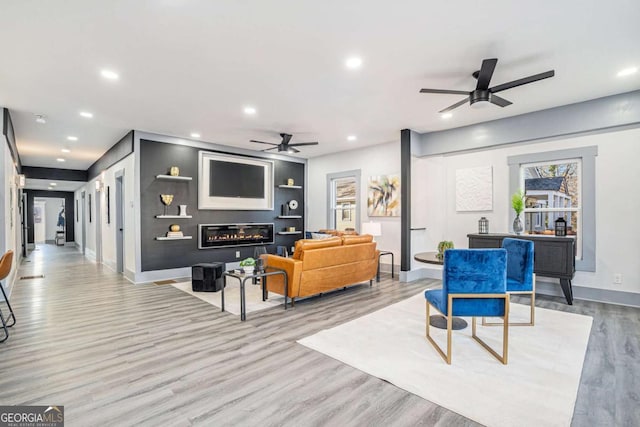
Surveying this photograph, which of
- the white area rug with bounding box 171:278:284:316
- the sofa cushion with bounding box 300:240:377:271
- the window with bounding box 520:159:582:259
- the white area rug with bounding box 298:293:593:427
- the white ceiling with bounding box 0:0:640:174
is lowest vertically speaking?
the white area rug with bounding box 298:293:593:427

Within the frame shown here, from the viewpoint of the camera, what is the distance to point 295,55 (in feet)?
10.5

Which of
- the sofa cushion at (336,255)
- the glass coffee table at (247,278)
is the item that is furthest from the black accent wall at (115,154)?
the sofa cushion at (336,255)

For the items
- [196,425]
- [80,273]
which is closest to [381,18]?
[196,425]

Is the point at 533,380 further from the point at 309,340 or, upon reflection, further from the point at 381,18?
Result: the point at 381,18

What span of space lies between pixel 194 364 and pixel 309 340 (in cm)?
108

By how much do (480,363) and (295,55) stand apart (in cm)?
333

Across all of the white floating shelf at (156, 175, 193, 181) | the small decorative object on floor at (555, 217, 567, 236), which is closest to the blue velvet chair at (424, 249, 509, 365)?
the small decorative object on floor at (555, 217, 567, 236)

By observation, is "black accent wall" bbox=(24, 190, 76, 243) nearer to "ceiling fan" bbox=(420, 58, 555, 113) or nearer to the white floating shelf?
the white floating shelf

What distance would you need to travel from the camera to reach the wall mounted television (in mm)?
6906

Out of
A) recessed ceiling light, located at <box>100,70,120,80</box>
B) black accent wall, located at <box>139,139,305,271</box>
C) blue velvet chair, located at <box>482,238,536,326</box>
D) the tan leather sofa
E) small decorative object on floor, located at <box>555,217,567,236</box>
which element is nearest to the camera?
recessed ceiling light, located at <box>100,70,120,80</box>

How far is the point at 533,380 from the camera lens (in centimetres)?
243

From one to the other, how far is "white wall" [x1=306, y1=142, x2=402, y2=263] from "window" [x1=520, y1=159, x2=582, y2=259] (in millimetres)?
2392

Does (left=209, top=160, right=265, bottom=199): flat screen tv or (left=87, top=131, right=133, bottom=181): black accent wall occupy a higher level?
(left=87, top=131, right=133, bottom=181): black accent wall

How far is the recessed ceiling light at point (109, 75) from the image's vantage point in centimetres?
350
